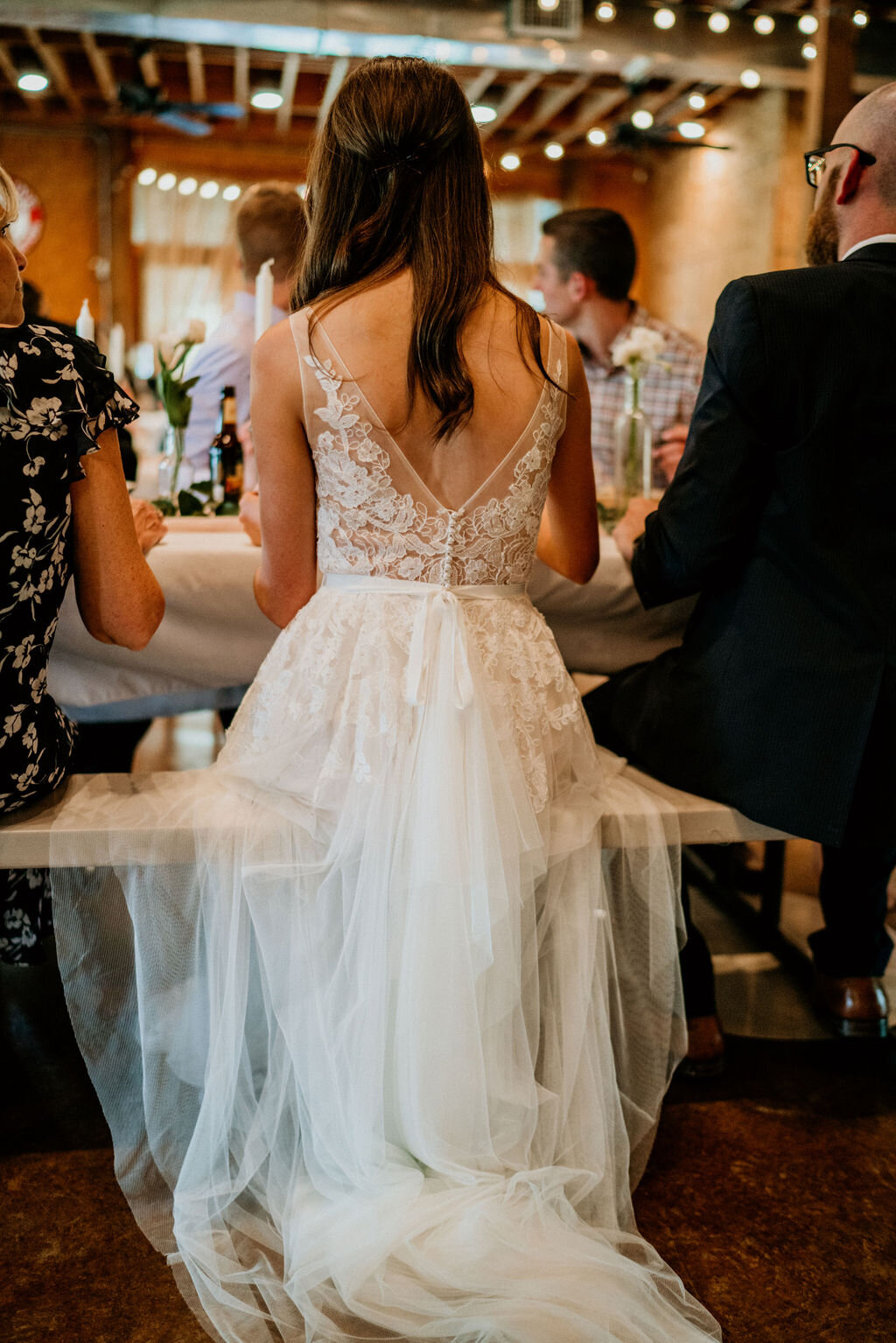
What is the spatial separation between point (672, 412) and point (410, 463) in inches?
85.8

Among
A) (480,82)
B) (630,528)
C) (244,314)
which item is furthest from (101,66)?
(630,528)

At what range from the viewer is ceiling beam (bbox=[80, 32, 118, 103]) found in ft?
24.2

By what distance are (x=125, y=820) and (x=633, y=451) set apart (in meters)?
1.38

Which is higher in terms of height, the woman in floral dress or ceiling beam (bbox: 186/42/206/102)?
ceiling beam (bbox: 186/42/206/102)

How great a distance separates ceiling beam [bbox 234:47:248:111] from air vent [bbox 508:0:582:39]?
2038 mm

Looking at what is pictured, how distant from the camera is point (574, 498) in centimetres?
169

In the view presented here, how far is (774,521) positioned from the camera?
1.61 m

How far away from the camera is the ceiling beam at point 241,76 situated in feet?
24.3

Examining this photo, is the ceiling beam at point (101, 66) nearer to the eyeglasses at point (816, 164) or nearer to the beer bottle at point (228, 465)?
the beer bottle at point (228, 465)

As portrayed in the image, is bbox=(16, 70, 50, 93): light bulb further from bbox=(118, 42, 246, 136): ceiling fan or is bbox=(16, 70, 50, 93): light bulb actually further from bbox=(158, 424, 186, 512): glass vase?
bbox=(158, 424, 186, 512): glass vase

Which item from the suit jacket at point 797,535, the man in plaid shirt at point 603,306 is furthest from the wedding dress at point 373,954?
the man in plaid shirt at point 603,306

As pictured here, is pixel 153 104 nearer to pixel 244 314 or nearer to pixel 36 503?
pixel 244 314

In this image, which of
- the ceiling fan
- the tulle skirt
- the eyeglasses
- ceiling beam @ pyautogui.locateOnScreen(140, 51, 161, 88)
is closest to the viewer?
the tulle skirt

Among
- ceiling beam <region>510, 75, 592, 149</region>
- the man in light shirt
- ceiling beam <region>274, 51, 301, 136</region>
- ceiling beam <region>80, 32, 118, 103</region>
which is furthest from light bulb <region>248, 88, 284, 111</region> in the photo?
the man in light shirt
